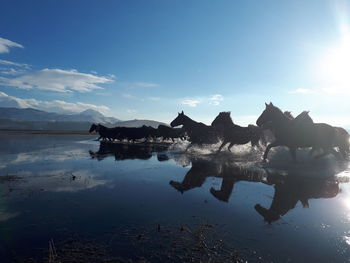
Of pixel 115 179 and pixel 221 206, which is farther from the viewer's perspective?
pixel 115 179

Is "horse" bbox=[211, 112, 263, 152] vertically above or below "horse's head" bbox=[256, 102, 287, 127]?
below

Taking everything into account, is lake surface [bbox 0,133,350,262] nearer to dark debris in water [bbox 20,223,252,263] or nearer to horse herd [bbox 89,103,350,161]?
dark debris in water [bbox 20,223,252,263]

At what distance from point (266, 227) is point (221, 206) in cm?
148

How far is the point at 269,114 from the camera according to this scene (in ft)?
46.1

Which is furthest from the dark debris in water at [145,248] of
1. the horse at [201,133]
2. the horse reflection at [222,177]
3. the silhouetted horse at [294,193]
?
the horse at [201,133]

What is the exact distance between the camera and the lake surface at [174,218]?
3.73 metres

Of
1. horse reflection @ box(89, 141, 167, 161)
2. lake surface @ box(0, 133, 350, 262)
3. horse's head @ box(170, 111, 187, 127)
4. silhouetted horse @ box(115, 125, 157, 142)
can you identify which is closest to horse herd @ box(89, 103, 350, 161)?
horse's head @ box(170, 111, 187, 127)

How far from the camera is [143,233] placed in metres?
4.32

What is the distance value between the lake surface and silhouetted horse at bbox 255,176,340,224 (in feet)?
0.10

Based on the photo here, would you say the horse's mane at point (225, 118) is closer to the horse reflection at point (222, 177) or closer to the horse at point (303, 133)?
the horse at point (303, 133)

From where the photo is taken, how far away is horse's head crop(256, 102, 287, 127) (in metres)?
13.8

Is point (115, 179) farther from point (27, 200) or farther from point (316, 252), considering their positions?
point (316, 252)

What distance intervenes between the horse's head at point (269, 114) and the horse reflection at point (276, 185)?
364cm

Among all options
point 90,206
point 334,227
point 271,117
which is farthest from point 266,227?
point 271,117
